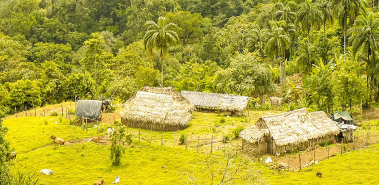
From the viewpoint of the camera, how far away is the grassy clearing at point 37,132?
2748 cm

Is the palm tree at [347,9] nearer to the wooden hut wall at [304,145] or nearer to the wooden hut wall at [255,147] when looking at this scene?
the wooden hut wall at [304,145]

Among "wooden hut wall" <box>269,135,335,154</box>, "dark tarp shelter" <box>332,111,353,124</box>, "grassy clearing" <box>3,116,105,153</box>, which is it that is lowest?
"wooden hut wall" <box>269,135,335,154</box>

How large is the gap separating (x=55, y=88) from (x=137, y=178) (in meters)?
26.4

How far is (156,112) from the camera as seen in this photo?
31.6 meters

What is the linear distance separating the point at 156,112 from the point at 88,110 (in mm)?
5960

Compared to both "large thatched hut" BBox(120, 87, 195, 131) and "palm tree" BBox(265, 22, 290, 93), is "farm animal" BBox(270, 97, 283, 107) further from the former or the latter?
"large thatched hut" BBox(120, 87, 195, 131)

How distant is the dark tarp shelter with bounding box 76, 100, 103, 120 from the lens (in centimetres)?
3171

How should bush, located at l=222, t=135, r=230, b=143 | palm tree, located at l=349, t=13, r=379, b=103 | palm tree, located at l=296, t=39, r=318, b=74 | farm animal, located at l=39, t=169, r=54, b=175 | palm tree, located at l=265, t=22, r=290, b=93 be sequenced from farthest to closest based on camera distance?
palm tree, located at l=296, t=39, r=318, b=74 → palm tree, located at l=265, t=22, r=290, b=93 → palm tree, located at l=349, t=13, r=379, b=103 → bush, located at l=222, t=135, r=230, b=143 → farm animal, located at l=39, t=169, r=54, b=175

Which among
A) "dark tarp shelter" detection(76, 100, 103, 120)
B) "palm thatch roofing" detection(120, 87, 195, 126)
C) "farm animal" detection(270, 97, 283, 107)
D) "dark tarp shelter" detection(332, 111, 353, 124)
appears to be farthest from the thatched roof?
"dark tarp shelter" detection(76, 100, 103, 120)

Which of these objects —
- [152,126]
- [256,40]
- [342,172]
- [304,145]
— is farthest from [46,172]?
[256,40]

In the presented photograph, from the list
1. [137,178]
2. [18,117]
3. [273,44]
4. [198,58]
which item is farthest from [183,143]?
[198,58]

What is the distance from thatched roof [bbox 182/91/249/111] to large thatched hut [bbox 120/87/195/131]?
5.58 meters

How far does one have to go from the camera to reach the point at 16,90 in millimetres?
39656

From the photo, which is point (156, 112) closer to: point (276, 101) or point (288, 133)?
point (288, 133)
